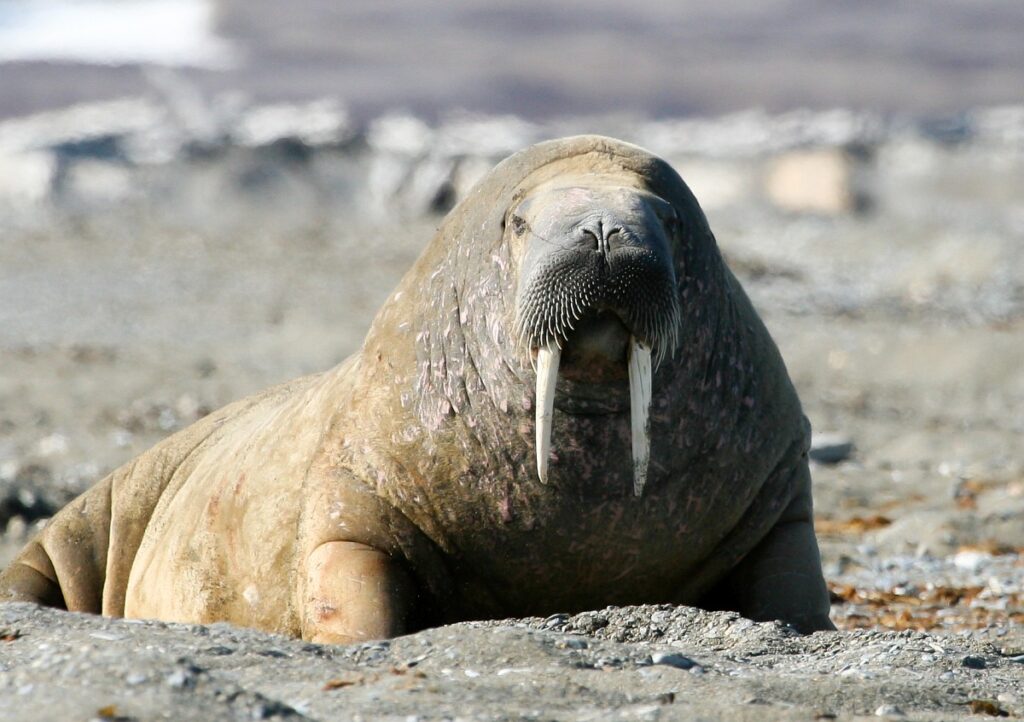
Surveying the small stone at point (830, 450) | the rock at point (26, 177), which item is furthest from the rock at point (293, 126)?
the small stone at point (830, 450)

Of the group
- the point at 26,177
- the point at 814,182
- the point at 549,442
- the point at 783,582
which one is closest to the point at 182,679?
the point at 549,442

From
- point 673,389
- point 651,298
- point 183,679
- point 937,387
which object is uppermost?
point 651,298

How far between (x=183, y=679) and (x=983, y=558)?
4.82 m

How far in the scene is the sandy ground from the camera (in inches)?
125

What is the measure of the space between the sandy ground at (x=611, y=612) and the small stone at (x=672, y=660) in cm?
1

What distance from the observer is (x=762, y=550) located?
4648 mm

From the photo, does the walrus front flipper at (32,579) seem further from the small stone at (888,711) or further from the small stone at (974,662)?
the small stone at (888,711)

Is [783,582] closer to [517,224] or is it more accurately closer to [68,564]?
[517,224]

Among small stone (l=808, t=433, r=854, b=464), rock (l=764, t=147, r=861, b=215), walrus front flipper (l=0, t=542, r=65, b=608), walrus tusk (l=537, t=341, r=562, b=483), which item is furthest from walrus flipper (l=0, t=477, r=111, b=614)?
rock (l=764, t=147, r=861, b=215)

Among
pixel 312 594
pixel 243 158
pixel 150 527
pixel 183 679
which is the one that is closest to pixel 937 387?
pixel 150 527

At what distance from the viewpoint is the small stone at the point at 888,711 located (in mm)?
3210

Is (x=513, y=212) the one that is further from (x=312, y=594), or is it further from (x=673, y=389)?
(x=312, y=594)

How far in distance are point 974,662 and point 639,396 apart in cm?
103

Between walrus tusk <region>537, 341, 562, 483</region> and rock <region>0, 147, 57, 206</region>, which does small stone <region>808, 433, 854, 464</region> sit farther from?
rock <region>0, 147, 57, 206</region>
